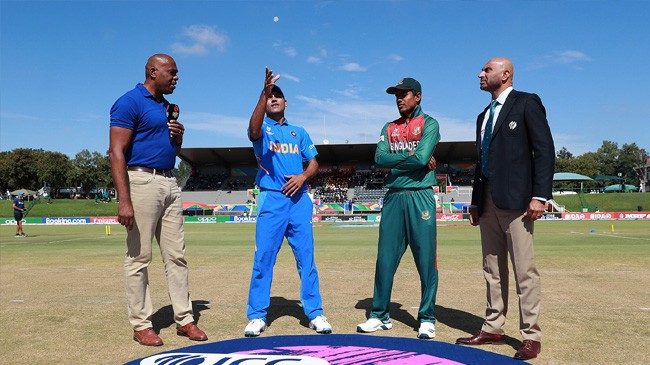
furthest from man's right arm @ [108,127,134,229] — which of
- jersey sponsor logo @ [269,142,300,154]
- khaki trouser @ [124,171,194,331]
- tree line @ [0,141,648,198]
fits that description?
tree line @ [0,141,648,198]

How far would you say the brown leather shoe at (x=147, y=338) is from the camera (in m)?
4.09

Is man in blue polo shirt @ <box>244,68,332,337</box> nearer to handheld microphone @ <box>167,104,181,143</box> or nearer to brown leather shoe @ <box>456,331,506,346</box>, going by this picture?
handheld microphone @ <box>167,104,181,143</box>

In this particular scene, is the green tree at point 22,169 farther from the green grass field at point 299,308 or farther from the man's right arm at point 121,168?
the man's right arm at point 121,168

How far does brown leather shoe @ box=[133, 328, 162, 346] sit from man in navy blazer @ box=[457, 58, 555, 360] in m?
2.61

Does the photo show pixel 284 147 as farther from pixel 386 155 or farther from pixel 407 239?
pixel 407 239

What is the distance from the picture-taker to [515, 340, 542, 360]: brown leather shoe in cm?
368

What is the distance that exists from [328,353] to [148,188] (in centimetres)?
213

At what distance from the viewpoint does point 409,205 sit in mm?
4660

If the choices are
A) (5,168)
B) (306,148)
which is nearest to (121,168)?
(306,148)

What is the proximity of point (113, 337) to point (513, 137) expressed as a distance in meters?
3.94

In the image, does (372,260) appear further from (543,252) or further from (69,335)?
(69,335)

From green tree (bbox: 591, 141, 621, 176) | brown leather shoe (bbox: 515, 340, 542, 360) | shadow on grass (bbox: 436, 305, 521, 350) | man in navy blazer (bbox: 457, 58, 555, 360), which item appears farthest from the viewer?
green tree (bbox: 591, 141, 621, 176)

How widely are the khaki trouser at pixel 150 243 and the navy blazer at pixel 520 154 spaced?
2.92m

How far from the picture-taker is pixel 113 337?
4.37 m
